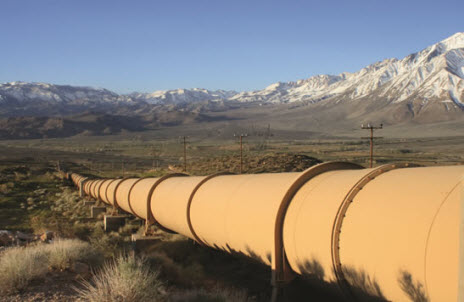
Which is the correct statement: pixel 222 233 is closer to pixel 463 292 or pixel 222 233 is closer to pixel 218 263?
pixel 218 263

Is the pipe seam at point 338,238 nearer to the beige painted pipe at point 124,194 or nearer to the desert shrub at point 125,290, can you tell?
the desert shrub at point 125,290

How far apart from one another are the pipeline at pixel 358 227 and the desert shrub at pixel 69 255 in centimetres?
262

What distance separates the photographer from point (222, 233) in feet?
25.2

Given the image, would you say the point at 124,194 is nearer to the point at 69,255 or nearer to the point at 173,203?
the point at 173,203

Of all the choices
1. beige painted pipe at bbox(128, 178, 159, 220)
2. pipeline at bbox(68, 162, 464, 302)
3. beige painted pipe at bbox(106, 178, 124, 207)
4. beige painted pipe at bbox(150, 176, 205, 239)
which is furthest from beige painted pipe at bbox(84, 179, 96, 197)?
pipeline at bbox(68, 162, 464, 302)

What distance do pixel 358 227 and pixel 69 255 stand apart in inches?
228

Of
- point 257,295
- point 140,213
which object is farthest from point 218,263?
point 140,213

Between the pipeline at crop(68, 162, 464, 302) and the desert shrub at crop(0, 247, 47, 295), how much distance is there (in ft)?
9.64

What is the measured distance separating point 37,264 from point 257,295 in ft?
12.2

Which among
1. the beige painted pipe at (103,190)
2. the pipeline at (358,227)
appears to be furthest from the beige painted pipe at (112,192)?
the pipeline at (358,227)

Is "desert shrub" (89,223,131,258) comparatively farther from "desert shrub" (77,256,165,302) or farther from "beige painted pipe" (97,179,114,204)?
"beige painted pipe" (97,179,114,204)

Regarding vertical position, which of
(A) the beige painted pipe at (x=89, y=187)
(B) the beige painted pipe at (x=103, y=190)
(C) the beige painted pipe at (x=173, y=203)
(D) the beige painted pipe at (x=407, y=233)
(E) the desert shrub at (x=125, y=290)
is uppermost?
(D) the beige painted pipe at (x=407, y=233)

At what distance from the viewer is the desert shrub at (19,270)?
695 cm

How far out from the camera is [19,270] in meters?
7.11
